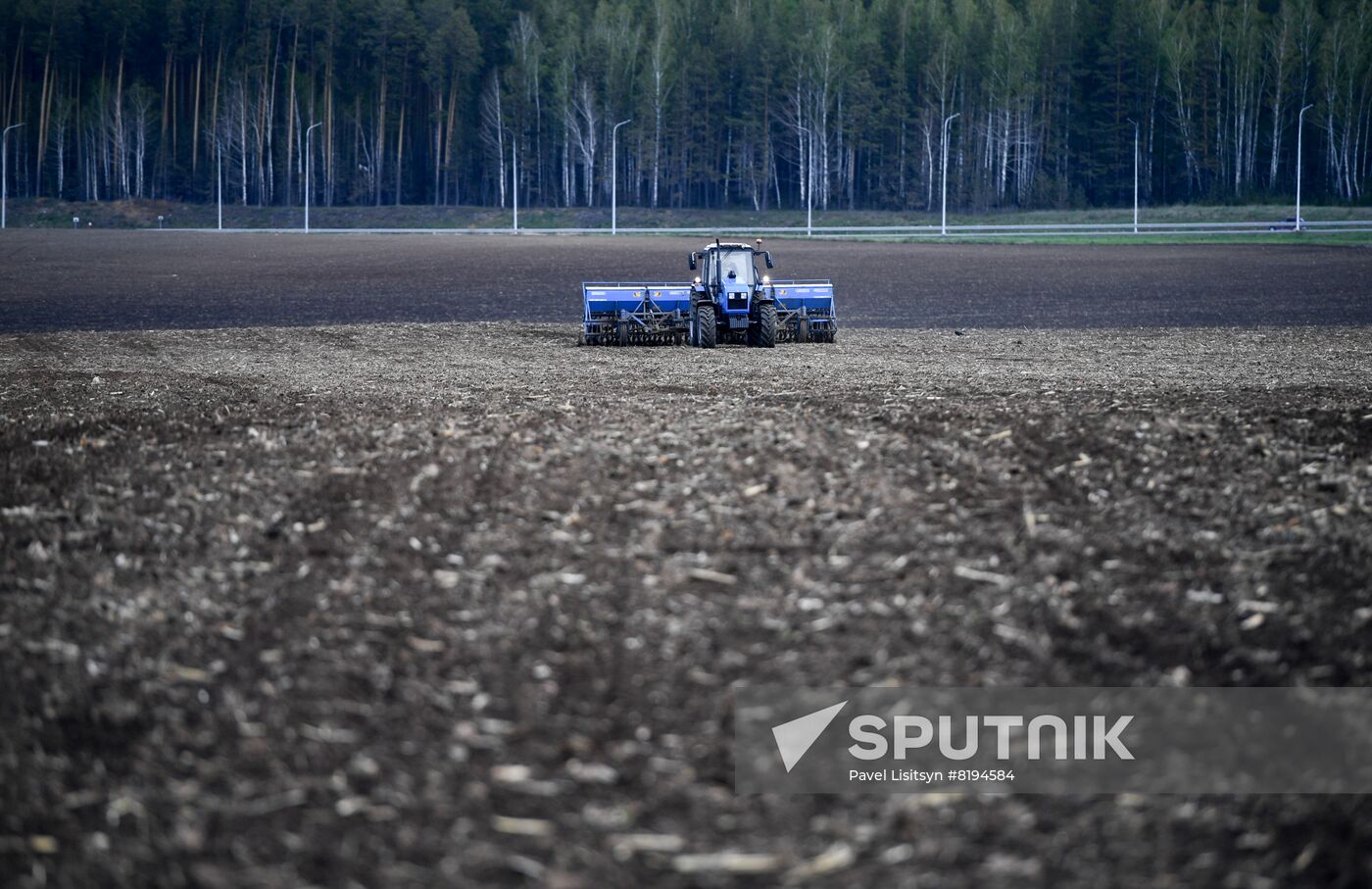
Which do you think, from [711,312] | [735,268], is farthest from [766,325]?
[735,268]

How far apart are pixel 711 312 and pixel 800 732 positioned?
1995cm

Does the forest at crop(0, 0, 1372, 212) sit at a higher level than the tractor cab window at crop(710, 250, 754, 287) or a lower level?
higher

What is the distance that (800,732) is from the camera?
6410 millimetres

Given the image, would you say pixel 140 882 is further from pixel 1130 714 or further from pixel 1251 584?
pixel 1251 584

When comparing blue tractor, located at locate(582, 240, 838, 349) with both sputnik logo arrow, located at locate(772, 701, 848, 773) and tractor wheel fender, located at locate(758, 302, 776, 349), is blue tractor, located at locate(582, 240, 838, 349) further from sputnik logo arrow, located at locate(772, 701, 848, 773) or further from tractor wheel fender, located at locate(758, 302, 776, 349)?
sputnik logo arrow, located at locate(772, 701, 848, 773)

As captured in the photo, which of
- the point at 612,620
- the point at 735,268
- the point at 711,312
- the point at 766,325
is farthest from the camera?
the point at 735,268

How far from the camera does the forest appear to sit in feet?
289

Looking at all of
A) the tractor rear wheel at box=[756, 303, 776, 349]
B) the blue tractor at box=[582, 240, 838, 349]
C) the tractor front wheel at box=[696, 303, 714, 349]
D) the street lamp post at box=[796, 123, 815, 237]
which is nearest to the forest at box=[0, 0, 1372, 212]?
the street lamp post at box=[796, 123, 815, 237]

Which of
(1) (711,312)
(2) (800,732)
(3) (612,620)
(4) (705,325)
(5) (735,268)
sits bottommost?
(2) (800,732)

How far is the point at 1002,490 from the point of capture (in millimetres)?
9352

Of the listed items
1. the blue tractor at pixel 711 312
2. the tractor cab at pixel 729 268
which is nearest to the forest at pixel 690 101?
the blue tractor at pixel 711 312

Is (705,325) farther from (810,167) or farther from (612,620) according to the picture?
(810,167)

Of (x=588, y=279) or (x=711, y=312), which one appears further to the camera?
(x=588, y=279)

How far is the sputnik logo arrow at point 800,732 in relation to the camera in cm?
620
